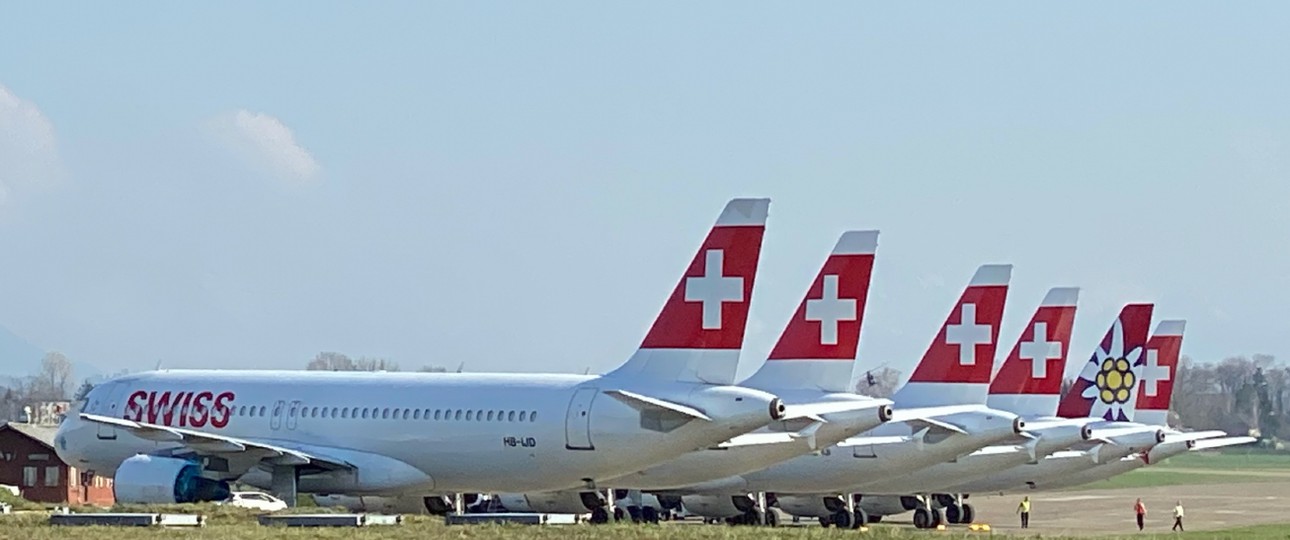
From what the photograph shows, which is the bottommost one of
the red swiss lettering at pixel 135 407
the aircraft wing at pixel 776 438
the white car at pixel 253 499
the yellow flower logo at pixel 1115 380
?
the white car at pixel 253 499

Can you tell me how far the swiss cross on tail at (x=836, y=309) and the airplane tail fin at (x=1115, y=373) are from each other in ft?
64.2

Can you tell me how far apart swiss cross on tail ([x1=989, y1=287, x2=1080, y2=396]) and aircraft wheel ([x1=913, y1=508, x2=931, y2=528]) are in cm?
591

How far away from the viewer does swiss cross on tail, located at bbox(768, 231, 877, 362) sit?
51156mm

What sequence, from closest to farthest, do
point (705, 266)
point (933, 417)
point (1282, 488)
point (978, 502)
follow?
point (705, 266)
point (933, 417)
point (978, 502)
point (1282, 488)

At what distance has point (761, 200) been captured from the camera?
151ft

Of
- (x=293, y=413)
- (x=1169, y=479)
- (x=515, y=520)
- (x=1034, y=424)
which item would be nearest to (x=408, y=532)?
(x=515, y=520)

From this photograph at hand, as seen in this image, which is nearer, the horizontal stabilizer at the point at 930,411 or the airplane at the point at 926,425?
the horizontal stabilizer at the point at 930,411

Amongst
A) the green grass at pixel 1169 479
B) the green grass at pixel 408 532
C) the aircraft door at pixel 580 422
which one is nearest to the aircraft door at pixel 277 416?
the aircraft door at pixel 580 422

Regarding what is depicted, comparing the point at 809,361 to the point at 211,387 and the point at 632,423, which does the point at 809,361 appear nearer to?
the point at 632,423

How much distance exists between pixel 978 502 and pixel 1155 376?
74.7 feet

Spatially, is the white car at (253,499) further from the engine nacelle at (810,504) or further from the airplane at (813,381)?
the engine nacelle at (810,504)

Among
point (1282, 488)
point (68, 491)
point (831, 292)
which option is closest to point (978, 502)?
point (1282, 488)

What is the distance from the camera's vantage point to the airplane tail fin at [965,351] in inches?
2307

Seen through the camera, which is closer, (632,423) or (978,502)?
(632,423)
